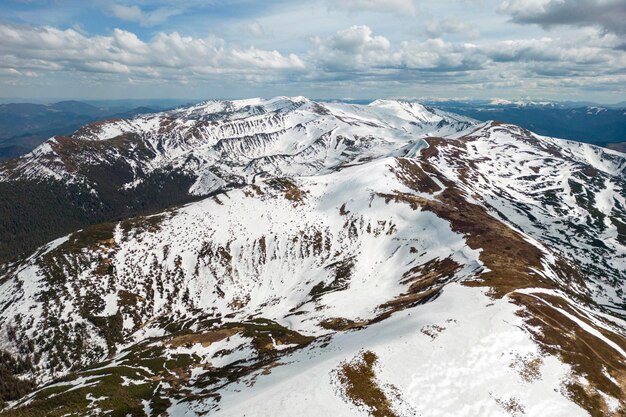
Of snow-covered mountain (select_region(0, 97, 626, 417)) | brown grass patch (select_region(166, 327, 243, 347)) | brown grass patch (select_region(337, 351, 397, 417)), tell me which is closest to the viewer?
brown grass patch (select_region(337, 351, 397, 417))

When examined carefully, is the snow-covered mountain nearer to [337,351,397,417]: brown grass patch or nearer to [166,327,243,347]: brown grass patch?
[337,351,397,417]: brown grass patch

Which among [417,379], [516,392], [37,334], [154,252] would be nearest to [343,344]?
[417,379]

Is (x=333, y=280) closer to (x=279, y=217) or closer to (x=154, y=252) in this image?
(x=279, y=217)

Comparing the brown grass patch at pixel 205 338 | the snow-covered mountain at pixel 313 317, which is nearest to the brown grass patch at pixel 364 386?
the snow-covered mountain at pixel 313 317

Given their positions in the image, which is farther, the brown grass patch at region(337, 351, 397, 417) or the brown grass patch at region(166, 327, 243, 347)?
the brown grass patch at region(166, 327, 243, 347)

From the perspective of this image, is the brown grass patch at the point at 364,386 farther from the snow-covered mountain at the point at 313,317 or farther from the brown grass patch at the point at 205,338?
the brown grass patch at the point at 205,338

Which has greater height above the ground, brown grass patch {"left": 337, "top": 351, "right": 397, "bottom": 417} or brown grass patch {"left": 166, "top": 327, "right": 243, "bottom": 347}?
brown grass patch {"left": 337, "top": 351, "right": 397, "bottom": 417}

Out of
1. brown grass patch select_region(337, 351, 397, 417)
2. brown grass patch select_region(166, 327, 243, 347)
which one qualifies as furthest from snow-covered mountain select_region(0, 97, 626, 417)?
brown grass patch select_region(166, 327, 243, 347)

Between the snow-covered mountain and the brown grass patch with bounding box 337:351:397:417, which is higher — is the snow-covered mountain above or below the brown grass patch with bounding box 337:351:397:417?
below

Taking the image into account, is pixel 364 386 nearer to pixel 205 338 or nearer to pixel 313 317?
pixel 205 338

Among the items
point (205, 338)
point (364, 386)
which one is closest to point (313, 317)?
point (205, 338)

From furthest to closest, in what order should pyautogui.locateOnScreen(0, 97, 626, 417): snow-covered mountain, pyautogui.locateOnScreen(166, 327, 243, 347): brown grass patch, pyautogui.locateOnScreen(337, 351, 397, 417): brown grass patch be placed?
pyautogui.locateOnScreen(166, 327, 243, 347): brown grass patch
pyautogui.locateOnScreen(0, 97, 626, 417): snow-covered mountain
pyautogui.locateOnScreen(337, 351, 397, 417): brown grass patch
